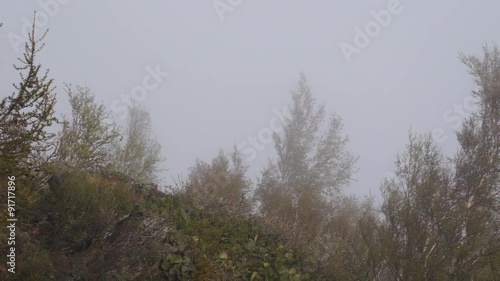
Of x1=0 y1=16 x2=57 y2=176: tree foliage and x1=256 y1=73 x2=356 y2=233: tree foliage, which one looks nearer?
x1=0 y1=16 x2=57 y2=176: tree foliage

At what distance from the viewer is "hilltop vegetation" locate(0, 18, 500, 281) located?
14.3 ft

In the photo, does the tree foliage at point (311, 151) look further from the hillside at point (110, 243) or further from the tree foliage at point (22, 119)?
the tree foliage at point (22, 119)

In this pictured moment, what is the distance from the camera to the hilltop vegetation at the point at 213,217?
4.36 m

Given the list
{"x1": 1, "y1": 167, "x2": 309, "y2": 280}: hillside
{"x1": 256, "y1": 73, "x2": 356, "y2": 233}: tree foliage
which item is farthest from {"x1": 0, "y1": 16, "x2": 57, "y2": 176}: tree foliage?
{"x1": 256, "y1": 73, "x2": 356, "y2": 233}: tree foliage

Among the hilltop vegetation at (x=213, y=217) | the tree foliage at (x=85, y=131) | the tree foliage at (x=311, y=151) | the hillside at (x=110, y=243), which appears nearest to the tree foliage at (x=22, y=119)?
the hilltop vegetation at (x=213, y=217)

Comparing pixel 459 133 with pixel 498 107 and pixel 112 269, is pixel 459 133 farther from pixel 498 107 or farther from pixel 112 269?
pixel 112 269

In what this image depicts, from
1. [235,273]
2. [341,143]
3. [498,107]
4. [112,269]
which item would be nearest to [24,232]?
[112,269]

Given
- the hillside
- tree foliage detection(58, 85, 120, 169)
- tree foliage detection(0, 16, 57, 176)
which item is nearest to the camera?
tree foliage detection(0, 16, 57, 176)

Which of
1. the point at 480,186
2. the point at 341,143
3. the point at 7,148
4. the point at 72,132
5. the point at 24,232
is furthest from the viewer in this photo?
the point at 341,143

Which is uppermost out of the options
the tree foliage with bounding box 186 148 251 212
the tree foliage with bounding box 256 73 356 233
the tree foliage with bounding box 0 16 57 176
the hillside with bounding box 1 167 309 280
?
the tree foliage with bounding box 256 73 356 233

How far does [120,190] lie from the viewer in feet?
20.1

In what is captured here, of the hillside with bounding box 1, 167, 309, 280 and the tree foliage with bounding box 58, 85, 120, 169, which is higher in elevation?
the tree foliage with bounding box 58, 85, 120, 169

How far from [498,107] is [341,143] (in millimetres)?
14367

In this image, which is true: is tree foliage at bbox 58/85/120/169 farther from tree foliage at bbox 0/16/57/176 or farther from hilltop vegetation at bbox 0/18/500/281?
tree foliage at bbox 0/16/57/176
